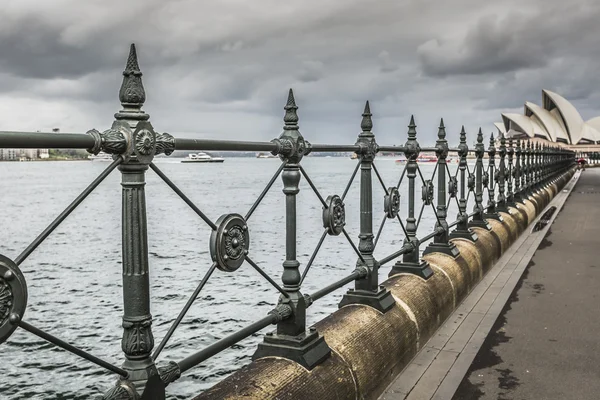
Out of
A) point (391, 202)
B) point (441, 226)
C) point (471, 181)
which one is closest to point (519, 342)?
point (391, 202)

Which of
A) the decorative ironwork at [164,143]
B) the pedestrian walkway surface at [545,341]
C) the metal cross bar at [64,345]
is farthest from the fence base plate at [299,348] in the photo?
the decorative ironwork at [164,143]

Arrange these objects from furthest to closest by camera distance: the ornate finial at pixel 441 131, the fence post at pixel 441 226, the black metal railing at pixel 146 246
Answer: the ornate finial at pixel 441 131, the fence post at pixel 441 226, the black metal railing at pixel 146 246

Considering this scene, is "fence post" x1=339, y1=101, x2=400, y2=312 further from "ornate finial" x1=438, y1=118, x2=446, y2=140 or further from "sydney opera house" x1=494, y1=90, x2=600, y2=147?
"sydney opera house" x1=494, y1=90, x2=600, y2=147

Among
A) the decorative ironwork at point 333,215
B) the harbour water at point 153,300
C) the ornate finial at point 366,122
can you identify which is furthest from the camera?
the harbour water at point 153,300

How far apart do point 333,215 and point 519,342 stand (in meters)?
2.03

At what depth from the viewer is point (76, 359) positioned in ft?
A: 36.6

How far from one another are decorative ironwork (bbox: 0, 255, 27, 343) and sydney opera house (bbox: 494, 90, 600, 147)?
313 ft

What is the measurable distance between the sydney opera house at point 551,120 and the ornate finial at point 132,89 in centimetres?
9480

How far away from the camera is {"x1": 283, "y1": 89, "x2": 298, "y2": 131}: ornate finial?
3350 mm

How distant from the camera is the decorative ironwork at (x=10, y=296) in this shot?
1.63m

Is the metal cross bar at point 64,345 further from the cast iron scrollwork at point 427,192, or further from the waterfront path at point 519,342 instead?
the cast iron scrollwork at point 427,192

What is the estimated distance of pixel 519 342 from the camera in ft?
15.5

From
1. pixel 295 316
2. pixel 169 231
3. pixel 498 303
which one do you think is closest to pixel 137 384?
pixel 295 316

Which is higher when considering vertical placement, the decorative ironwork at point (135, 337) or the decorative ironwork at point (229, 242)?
the decorative ironwork at point (229, 242)
